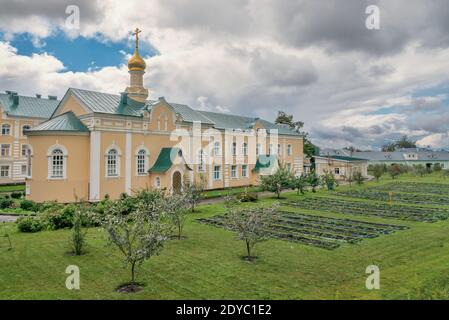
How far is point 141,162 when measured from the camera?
2603cm

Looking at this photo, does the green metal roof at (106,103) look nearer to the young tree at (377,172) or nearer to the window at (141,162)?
the window at (141,162)

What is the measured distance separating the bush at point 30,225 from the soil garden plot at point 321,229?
746 cm

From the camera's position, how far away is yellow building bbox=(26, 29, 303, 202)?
22.3 metres

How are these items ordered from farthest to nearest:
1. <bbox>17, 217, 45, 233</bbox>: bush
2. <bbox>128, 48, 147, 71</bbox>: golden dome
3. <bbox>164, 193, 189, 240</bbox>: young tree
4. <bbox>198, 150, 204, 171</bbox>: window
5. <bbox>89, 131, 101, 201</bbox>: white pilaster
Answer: <bbox>198, 150, 204, 171</bbox>: window
<bbox>128, 48, 147, 71</bbox>: golden dome
<bbox>89, 131, 101, 201</bbox>: white pilaster
<bbox>17, 217, 45, 233</bbox>: bush
<bbox>164, 193, 189, 240</bbox>: young tree

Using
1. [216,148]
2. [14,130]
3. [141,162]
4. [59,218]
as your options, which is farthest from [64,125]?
[14,130]

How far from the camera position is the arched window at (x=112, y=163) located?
2395cm

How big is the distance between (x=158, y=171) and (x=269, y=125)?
1985 cm

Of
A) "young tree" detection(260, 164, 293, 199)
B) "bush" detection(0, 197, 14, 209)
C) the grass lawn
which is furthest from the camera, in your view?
"young tree" detection(260, 164, 293, 199)

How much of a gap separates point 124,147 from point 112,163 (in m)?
1.46

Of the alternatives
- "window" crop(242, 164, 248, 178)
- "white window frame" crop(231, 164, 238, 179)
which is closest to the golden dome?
"white window frame" crop(231, 164, 238, 179)

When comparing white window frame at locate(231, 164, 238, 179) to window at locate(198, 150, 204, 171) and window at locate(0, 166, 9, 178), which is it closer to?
window at locate(198, 150, 204, 171)

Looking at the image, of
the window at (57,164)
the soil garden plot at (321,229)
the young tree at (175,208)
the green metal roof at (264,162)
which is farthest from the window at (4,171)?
the young tree at (175,208)

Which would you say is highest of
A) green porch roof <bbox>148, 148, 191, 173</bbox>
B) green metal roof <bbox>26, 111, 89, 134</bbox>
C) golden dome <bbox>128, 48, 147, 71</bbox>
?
golden dome <bbox>128, 48, 147, 71</bbox>

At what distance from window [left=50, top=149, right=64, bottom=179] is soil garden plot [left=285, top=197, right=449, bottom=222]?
1569 centimetres
